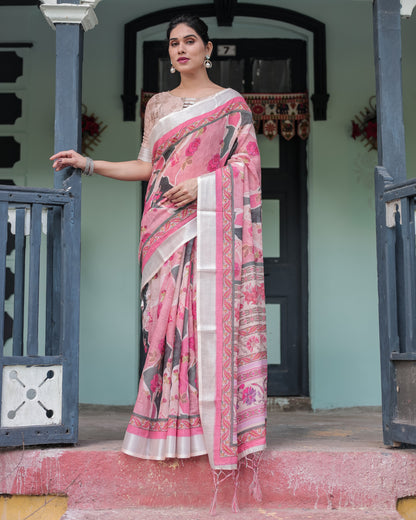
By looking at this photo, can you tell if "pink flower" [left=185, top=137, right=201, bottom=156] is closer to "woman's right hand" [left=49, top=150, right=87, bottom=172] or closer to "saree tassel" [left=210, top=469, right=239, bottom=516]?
"woman's right hand" [left=49, top=150, right=87, bottom=172]

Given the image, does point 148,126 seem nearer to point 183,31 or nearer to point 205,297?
point 183,31

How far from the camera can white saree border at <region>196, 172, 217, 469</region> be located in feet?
9.46

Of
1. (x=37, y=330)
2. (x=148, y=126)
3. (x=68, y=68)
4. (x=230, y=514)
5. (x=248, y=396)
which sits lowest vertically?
(x=230, y=514)

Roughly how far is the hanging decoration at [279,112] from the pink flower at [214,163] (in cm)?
248

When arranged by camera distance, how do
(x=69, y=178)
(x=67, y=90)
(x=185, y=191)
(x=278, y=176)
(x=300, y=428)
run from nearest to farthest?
(x=185, y=191) → (x=69, y=178) → (x=67, y=90) → (x=300, y=428) → (x=278, y=176)

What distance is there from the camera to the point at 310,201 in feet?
18.4

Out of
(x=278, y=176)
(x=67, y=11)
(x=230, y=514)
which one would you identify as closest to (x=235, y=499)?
(x=230, y=514)

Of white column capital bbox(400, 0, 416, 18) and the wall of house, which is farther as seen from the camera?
the wall of house

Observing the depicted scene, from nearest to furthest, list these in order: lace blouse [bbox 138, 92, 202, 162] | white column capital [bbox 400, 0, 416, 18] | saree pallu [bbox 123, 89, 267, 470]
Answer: saree pallu [bbox 123, 89, 267, 470] → lace blouse [bbox 138, 92, 202, 162] → white column capital [bbox 400, 0, 416, 18]

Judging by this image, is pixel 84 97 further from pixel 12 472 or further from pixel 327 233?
pixel 12 472

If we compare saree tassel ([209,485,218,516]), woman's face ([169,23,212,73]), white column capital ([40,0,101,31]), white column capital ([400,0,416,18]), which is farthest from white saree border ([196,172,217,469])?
Answer: white column capital ([400,0,416,18])

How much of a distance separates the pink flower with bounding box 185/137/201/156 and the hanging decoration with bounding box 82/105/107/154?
8.51ft

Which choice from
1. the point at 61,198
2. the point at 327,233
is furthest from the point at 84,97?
the point at 61,198

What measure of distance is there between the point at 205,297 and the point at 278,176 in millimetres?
2963
